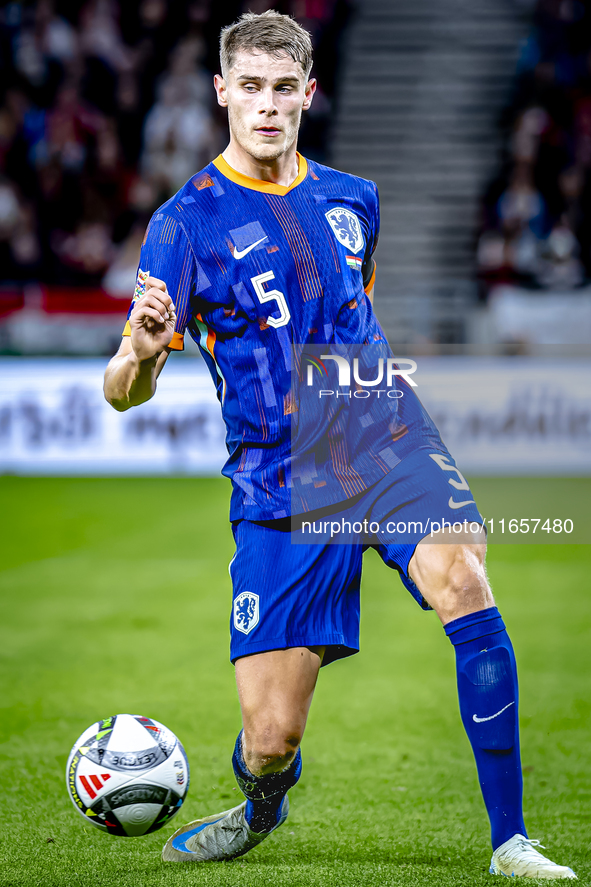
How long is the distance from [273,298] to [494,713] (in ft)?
4.42

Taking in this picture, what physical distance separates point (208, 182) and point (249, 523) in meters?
1.07

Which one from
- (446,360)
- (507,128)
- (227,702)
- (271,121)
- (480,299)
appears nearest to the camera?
(271,121)

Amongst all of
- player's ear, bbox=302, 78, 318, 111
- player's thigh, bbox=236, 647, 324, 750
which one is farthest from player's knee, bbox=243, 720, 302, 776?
player's ear, bbox=302, 78, 318, 111

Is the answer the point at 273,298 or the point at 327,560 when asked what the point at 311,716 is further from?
the point at 273,298

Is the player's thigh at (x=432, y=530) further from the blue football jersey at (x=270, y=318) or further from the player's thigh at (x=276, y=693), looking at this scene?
the player's thigh at (x=276, y=693)

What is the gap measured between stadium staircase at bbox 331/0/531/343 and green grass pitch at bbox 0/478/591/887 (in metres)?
6.27

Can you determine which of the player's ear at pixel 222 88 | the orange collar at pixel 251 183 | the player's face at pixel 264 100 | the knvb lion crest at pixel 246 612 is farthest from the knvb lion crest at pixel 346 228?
the knvb lion crest at pixel 246 612

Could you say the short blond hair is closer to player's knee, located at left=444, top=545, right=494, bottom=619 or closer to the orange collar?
the orange collar

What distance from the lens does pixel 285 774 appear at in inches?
132

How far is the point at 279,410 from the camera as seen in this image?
3297 millimetres

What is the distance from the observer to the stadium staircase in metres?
14.1

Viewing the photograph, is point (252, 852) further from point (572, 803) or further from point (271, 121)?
point (271, 121)

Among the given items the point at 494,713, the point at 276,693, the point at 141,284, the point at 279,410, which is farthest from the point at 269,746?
the point at 141,284

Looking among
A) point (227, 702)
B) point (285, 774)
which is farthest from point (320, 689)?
point (285, 774)
